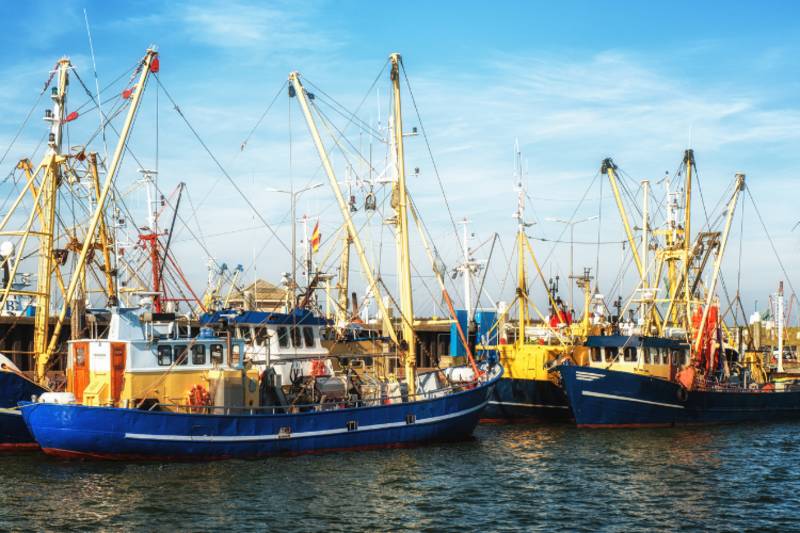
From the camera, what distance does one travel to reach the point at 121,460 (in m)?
28.5

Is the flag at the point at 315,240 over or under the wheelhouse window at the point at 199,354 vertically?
over

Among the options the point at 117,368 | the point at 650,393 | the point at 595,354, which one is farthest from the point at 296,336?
the point at 650,393

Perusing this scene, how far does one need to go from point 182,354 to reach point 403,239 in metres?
9.15

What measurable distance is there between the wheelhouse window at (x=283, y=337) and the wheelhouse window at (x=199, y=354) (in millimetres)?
4545

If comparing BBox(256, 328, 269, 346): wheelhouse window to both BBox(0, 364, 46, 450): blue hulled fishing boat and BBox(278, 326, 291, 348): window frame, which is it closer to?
BBox(278, 326, 291, 348): window frame

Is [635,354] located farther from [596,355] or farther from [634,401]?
[634,401]

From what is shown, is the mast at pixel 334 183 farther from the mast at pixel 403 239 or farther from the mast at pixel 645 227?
the mast at pixel 645 227

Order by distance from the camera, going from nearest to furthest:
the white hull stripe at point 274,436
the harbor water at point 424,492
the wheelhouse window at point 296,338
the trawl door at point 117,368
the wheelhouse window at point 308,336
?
1. the harbor water at point 424,492
2. the white hull stripe at point 274,436
3. the trawl door at point 117,368
4. the wheelhouse window at point 296,338
5. the wheelhouse window at point 308,336

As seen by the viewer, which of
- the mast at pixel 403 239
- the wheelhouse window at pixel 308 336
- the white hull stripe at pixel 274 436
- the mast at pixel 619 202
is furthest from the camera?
the mast at pixel 619 202

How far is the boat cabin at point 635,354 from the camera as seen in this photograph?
4381cm

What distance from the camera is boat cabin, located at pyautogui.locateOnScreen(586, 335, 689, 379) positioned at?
43.8 meters

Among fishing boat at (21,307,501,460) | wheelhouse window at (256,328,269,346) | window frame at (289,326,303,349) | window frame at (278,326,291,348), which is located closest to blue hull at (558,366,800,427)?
fishing boat at (21,307,501,460)

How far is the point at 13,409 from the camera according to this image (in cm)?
3075

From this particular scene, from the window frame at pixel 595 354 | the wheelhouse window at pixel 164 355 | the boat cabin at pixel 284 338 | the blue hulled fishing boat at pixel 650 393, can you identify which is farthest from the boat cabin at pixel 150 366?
the window frame at pixel 595 354
